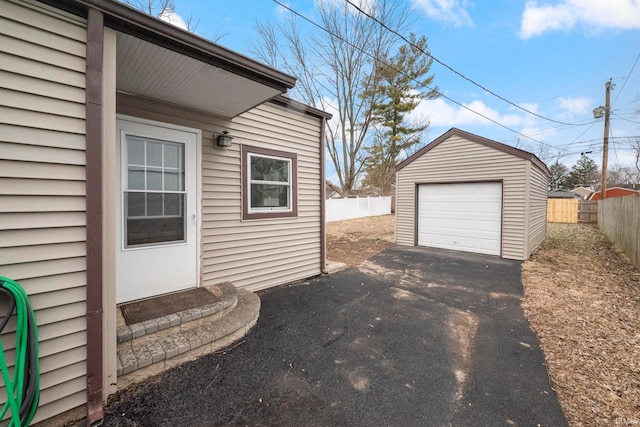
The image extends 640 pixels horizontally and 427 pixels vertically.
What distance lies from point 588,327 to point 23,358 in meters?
5.14

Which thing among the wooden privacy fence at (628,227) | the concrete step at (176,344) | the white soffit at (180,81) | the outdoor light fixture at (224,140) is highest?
the white soffit at (180,81)

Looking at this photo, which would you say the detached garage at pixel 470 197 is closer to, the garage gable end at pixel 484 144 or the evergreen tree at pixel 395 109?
the garage gable end at pixel 484 144

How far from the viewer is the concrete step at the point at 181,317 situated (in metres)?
2.36

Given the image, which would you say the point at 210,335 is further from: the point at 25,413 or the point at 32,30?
the point at 32,30

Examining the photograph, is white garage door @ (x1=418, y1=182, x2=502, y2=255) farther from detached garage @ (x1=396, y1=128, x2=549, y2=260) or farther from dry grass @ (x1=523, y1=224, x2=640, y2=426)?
dry grass @ (x1=523, y1=224, x2=640, y2=426)

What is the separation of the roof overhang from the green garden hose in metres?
1.80

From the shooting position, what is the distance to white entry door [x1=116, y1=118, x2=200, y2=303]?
9.84 ft

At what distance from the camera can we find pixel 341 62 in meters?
16.1

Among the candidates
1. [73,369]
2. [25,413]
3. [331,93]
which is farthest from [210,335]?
[331,93]

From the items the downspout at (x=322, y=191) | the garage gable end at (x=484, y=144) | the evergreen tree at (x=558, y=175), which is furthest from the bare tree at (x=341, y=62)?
the evergreen tree at (x=558, y=175)

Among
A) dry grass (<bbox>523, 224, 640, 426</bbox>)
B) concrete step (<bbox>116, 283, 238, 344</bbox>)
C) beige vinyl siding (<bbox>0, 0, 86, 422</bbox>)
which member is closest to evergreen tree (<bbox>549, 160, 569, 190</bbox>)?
dry grass (<bbox>523, 224, 640, 426</bbox>)

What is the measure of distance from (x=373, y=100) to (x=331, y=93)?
8.71 ft

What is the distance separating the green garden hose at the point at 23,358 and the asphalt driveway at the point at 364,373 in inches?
18.2

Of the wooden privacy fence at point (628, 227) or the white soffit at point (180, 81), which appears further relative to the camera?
the wooden privacy fence at point (628, 227)
